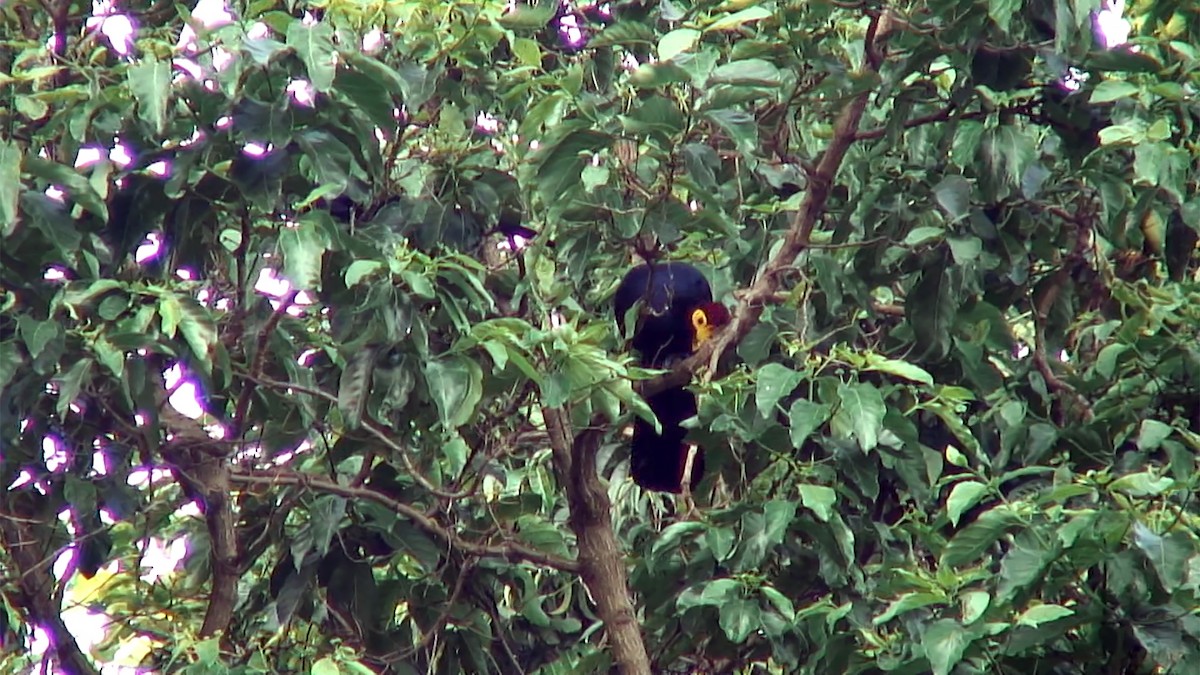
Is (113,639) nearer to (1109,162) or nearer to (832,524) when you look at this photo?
(832,524)

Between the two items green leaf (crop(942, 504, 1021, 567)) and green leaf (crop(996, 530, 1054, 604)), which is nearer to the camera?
green leaf (crop(996, 530, 1054, 604))

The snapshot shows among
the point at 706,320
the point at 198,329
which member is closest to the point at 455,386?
the point at 198,329

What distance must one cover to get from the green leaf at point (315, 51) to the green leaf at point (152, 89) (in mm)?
256

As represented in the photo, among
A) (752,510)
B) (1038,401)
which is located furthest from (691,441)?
(1038,401)

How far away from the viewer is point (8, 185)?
128 inches

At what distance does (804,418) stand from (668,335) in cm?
177

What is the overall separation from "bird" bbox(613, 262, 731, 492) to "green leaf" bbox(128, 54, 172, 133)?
4.07ft

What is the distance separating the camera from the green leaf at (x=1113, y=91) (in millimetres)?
3580

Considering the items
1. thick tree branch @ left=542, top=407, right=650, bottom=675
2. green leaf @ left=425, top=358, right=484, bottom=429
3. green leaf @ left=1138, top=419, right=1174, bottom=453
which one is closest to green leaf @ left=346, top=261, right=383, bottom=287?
green leaf @ left=425, top=358, right=484, bottom=429

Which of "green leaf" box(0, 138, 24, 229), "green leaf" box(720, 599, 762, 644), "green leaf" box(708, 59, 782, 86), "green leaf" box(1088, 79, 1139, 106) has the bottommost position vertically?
"green leaf" box(720, 599, 762, 644)

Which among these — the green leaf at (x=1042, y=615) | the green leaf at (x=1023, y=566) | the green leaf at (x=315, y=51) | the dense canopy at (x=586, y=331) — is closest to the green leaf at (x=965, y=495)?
the dense canopy at (x=586, y=331)

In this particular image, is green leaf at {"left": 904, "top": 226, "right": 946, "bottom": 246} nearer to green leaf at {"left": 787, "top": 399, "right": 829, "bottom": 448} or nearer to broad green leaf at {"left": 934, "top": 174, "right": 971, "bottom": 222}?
broad green leaf at {"left": 934, "top": 174, "right": 971, "bottom": 222}

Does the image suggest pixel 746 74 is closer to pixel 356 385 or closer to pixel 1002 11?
pixel 1002 11

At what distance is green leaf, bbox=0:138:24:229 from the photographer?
3.23 metres
